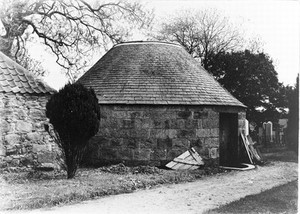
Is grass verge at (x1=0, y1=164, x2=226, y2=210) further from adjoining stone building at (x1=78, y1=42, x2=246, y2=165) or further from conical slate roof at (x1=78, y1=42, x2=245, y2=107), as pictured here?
conical slate roof at (x1=78, y1=42, x2=245, y2=107)

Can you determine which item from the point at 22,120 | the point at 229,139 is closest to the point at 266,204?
the point at 22,120

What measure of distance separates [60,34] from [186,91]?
9929 millimetres

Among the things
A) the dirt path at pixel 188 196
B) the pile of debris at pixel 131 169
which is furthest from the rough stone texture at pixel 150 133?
the dirt path at pixel 188 196

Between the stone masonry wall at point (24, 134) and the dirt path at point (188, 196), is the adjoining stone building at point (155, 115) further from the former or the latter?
the stone masonry wall at point (24, 134)

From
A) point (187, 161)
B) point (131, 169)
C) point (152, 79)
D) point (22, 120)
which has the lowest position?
point (131, 169)

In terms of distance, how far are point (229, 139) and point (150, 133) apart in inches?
167

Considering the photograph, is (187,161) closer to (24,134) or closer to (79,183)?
(79,183)

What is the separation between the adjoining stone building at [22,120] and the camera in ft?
30.5

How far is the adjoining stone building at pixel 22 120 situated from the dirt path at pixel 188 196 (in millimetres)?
3203

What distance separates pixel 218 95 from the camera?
13.6m

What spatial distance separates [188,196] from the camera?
320 inches

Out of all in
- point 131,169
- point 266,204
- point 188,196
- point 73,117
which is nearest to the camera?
point 266,204

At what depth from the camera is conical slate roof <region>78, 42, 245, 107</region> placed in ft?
41.8

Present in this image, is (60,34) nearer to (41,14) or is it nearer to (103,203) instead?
(41,14)
